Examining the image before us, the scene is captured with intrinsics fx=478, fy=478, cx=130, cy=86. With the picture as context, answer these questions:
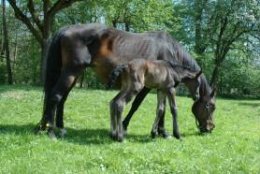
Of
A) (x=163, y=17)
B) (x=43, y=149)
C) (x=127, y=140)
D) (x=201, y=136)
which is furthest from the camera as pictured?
(x=163, y=17)

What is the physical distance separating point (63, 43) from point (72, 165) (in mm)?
3532

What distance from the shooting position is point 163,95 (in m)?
11.2

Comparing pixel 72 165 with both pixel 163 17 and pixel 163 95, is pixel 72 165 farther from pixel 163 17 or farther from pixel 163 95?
pixel 163 17

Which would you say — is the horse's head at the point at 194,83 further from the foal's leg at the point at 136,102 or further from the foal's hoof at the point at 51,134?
the foal's hoof at the point at 51,134

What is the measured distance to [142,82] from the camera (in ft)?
34.0

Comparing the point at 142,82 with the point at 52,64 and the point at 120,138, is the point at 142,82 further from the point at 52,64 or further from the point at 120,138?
the point at 52,64

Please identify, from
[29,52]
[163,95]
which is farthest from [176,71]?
[29,52]

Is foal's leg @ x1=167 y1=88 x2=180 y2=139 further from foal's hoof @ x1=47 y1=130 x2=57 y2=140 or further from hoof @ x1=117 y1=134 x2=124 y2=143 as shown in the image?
foal's hoof @ x1=47 y1=130 x2=57 y2=140

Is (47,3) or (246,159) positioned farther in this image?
(47,3)

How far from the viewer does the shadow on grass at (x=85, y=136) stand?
1000 centimetres

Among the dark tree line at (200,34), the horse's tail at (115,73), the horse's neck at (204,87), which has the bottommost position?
the dark tree line at (200,34)

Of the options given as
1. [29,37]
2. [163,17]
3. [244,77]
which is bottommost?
[244,77]

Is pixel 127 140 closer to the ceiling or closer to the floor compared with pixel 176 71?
closer to the floor

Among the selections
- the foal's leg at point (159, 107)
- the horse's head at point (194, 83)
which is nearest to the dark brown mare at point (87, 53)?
the foal's leg at point (159, 107)
